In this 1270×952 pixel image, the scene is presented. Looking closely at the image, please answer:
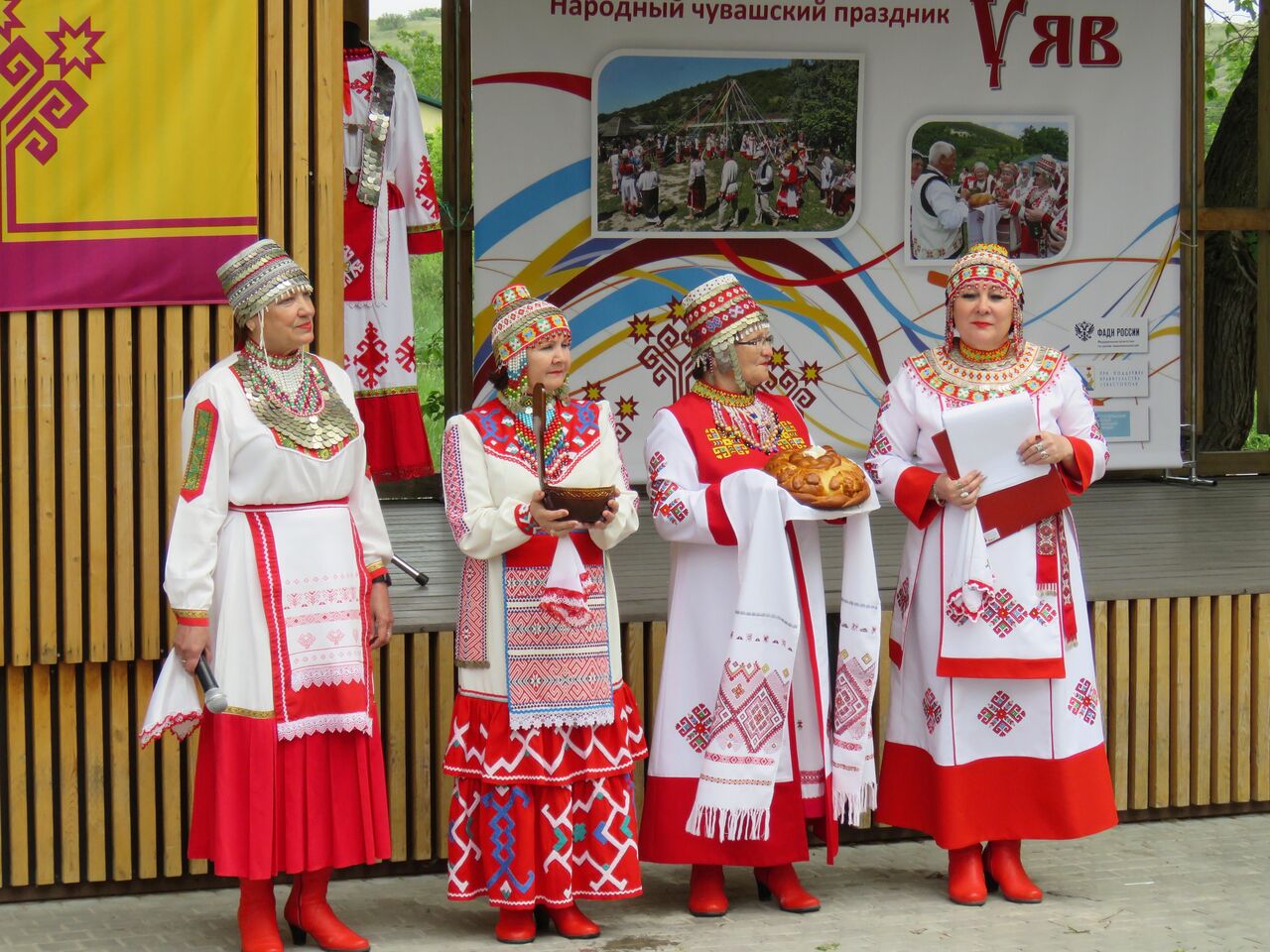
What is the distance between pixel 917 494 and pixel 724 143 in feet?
12.3

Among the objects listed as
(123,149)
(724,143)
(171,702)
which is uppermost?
(724,143)

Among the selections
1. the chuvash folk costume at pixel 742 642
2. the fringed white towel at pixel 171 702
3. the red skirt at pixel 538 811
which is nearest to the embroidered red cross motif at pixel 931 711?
the chuvash folk costume at pixel 742 642

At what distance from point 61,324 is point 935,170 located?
15.6ft

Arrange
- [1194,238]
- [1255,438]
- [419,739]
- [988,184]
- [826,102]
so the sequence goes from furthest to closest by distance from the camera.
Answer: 1. [1255,438]
2. [1194,238]
3. [988,184]
4. [826,102]
5. [419,739]

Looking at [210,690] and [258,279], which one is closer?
[210,690]

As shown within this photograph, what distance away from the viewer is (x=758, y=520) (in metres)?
4.22

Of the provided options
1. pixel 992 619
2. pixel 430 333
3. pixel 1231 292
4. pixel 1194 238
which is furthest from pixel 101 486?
pixel 1231 292

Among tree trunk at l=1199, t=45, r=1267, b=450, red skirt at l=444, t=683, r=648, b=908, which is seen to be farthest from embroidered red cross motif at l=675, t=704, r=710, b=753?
tree trunk at l=1199, t=45, r=1267, b=450

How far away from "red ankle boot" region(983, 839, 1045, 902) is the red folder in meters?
0.83

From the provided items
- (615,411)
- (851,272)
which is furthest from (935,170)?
(615,411)

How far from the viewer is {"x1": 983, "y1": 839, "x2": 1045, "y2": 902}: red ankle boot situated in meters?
4.57

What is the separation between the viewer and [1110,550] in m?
6.29

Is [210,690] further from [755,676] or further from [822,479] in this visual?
[822,479]

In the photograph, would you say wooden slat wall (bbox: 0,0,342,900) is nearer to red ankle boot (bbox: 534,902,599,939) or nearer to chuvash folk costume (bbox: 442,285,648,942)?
chuvash folk costume (bbox: 442,285,648,942)
